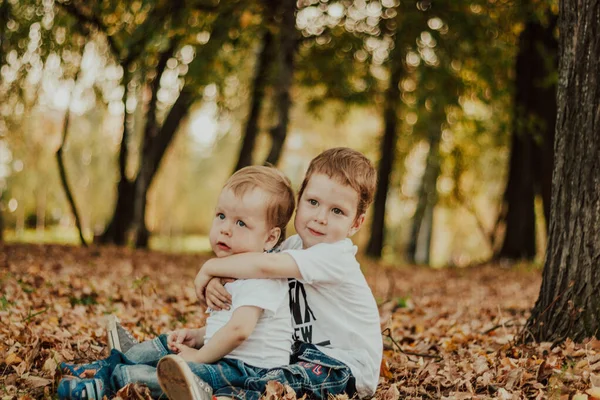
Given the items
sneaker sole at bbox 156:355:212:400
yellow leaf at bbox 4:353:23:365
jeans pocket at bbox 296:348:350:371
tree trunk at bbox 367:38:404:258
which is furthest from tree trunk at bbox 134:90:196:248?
sneaker sole at bbox 156:355:212:400

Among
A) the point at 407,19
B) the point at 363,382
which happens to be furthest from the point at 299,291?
the point at 407,19

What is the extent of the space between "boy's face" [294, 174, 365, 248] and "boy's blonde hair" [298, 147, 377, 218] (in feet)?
0.10

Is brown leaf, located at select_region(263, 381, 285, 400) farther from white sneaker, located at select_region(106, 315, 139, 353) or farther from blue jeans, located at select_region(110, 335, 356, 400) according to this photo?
white sneaker, located at select_region(106, 315, 139, 353)

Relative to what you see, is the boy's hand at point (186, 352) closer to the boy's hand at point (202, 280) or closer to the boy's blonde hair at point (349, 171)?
the boy's hand at point (202, 280)

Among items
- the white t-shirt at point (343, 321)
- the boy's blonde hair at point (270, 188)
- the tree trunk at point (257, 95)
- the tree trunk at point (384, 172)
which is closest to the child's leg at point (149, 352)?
the white t-shirt at point (343, 321)

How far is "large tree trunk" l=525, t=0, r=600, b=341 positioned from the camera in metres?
3.96

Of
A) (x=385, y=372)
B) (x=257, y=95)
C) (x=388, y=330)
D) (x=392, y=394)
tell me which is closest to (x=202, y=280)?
(x=392, y=394)

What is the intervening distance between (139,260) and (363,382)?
23.0 ft

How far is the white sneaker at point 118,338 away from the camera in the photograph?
339 cm

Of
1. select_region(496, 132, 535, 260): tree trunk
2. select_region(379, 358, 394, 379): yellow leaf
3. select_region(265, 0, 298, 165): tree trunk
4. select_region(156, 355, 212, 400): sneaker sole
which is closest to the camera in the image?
select_region(156, 355, 212, 400): sneaker sole

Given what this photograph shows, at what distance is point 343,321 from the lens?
3.31 m

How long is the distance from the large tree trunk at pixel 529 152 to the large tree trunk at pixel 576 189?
9010 mm

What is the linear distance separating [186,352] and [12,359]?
1.06 metres

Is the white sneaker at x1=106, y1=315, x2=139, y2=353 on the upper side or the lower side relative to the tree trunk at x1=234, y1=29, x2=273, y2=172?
lower
